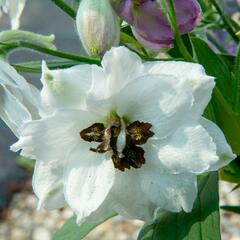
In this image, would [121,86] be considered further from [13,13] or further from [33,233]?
[33,233]

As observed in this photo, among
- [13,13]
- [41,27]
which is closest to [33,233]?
[41,27]

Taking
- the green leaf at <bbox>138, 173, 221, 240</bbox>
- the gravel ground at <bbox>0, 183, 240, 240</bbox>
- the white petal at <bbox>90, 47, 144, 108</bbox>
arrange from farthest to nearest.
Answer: the gravel ground at <bbox>0, 183, 240, 240</bbox>
the green leaf at <bbox>138, 173, 221, 240</bbox>
the white petal at <bbox>90, 47, 144, 108</bbox>

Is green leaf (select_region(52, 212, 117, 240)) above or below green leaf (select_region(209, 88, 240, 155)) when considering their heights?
below

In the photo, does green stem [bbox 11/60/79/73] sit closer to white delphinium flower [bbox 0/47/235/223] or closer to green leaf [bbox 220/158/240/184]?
white delphinium flower [bbox 0/47/235/223]

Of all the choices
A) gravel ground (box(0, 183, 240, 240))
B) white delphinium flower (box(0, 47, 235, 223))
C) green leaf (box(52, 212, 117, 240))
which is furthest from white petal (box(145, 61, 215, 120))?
gravel ground (box(0, 183, 240, 240))

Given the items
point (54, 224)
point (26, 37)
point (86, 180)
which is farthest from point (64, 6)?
point (54, 224)

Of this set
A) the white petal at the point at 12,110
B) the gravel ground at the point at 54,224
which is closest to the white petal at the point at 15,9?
the white petal at the point at 12,110

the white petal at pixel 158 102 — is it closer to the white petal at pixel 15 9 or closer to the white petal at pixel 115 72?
the white petal at pixel 115 72
